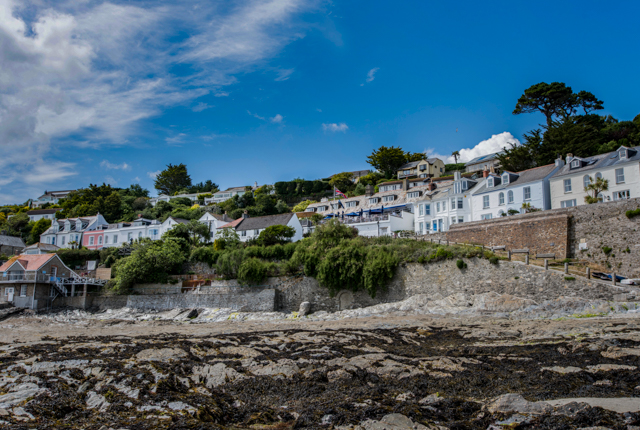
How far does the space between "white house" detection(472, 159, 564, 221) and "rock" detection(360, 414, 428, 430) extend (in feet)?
91.3

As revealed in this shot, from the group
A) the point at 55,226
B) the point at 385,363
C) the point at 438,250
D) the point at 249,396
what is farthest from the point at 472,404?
the point at 55,226

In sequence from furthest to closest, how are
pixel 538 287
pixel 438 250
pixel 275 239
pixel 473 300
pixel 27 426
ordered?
pixel 275 239 < pixel 438 250 < pixel 473 300 < pixel 538 287 < pixel 27 426

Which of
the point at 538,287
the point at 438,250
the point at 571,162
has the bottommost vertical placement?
the point at 538,287

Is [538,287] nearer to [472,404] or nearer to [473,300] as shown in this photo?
[473,300]

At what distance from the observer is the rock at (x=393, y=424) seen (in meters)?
7.18

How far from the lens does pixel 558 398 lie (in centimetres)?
838

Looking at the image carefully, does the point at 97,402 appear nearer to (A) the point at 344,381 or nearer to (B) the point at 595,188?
A: (A) the point at 344,381

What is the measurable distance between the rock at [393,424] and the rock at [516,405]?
1.75 meters

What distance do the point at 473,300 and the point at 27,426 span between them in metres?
22.6

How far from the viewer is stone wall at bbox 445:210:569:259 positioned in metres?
25.8

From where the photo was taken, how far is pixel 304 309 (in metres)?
30.0

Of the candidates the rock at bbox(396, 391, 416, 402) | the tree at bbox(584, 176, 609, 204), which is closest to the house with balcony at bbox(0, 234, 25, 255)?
the rock at bbox(396, 391, 416, 402)

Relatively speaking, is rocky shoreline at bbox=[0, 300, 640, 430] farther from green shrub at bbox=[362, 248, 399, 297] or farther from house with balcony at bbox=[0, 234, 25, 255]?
house with balcony at bbox=[0, 234, 25, 255]

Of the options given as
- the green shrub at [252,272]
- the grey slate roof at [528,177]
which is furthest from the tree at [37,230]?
the grey slate roof at [528,177]
